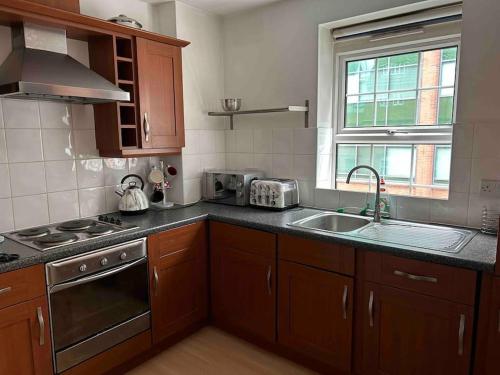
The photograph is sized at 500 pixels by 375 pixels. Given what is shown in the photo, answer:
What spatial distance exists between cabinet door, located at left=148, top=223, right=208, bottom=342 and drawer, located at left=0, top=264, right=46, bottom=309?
1.91 ft

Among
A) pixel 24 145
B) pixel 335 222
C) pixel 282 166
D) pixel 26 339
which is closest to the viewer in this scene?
pixel 26 339

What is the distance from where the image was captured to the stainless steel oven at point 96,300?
1.69m

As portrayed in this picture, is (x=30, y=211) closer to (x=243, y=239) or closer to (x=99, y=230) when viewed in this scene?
(x=99, y=230)

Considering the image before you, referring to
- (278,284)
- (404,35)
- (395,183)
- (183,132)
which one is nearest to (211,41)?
(183,132)

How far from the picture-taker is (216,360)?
2.17 meters

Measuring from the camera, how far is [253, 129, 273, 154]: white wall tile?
2.71 m

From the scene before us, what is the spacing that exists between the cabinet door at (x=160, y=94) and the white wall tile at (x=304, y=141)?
2.62 ft

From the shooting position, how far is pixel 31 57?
174cm

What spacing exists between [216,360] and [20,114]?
5.87 feet

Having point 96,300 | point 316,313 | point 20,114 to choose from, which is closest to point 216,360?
point 316,313

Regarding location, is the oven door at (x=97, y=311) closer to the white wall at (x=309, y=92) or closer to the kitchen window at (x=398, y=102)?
the white wall at (x=309, y=92)

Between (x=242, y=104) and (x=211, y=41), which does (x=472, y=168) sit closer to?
(x=242, y=104)

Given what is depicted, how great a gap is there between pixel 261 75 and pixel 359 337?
1.89 m

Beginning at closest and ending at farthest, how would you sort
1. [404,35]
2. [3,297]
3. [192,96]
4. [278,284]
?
1. [3,297]
2. [278,284]
3. [404,35]
4. [192,96]
